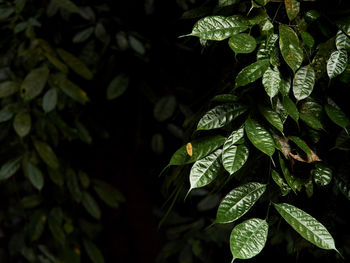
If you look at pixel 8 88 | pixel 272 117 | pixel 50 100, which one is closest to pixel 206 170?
pixel 272 117

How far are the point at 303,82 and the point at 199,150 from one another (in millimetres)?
227

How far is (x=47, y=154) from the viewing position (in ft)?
4.48

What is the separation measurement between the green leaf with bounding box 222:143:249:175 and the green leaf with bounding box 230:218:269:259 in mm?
95

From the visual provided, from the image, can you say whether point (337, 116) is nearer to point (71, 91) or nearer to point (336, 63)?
point (336, 63)

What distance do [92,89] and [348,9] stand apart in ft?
3.54

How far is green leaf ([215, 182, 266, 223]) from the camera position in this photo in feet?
2.22

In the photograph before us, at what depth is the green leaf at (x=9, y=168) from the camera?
1.35 metres

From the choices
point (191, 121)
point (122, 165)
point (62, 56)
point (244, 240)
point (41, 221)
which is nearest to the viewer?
point (244, 240)

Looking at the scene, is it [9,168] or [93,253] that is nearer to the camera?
[9,168]

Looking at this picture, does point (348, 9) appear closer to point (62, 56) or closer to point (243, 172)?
point (243, 172)

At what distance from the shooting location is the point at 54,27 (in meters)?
1.54

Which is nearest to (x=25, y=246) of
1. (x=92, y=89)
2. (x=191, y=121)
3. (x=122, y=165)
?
(x=122, y=165)

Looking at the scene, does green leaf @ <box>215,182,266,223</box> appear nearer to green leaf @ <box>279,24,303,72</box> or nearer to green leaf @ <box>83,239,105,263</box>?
green leaf @ <box>279,24,303,72</box>

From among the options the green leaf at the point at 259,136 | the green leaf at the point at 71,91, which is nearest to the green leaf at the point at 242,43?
the green leaf at the point at 259,136
